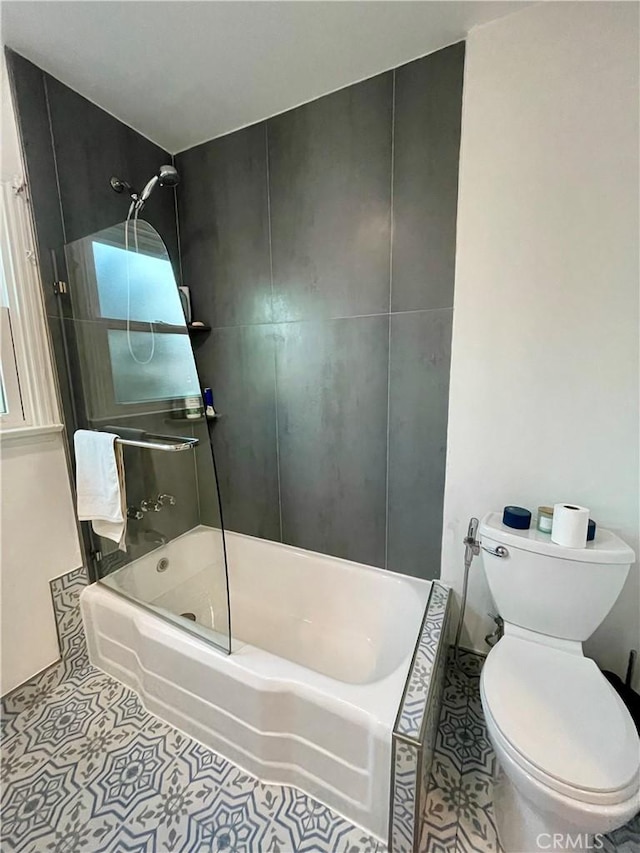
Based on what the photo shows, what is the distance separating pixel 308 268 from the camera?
164 cm

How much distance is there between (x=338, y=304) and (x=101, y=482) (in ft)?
4.25

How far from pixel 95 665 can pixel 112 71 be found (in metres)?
2.57

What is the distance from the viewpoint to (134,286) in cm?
146

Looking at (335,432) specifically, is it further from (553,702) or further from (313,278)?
(553,702)

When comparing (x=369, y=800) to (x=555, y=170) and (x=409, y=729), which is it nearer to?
(x=409, y=729)

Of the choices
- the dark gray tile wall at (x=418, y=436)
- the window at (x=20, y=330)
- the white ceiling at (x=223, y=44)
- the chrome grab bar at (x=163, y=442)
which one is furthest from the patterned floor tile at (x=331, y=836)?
the white ceiling at (x=223, y=44)

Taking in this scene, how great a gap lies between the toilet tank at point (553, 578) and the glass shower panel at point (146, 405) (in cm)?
102

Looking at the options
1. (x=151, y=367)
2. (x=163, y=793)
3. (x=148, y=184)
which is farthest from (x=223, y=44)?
(x=163, y=793)

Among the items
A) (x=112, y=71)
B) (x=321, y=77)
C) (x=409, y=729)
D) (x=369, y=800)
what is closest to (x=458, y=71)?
(x=321, y=77)

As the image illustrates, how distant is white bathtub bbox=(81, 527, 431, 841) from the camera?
1.06 metres

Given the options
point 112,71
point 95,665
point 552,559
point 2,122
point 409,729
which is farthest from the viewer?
point 95,665

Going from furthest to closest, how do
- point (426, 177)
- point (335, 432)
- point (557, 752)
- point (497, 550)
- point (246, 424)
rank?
point (246, 424), point (335, 432), point (426, 177), point (497, 550), point (557, 752)

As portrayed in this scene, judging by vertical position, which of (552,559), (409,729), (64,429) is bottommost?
(409,729)

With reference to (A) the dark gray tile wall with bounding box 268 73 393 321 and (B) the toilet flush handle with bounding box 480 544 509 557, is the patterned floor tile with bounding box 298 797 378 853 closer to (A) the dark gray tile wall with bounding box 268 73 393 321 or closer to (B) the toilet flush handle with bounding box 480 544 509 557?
(B) the toilet flush handle with bounding box 480 544 509 557
